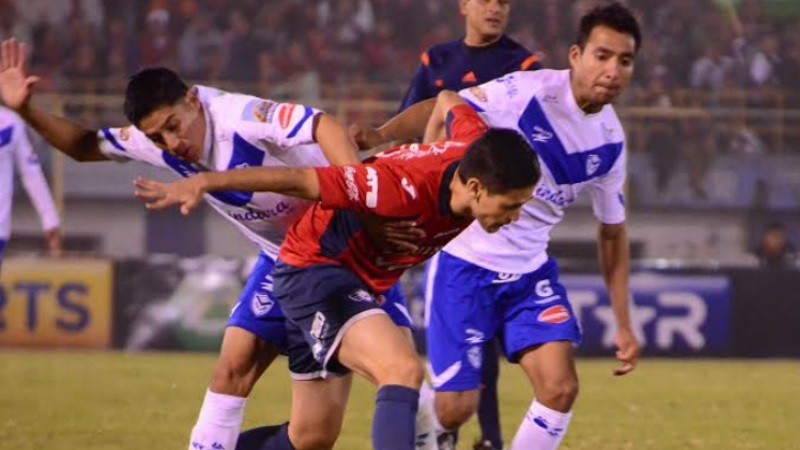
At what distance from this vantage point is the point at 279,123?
6664 mm

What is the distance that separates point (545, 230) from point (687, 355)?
998 cm

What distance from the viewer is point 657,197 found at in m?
20.6

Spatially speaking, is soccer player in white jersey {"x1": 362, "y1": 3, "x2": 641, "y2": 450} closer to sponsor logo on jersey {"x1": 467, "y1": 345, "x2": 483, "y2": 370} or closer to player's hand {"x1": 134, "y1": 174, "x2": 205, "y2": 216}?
sponsor logo on jersey {"x1": 467, "y1": 345, "x2": 483, "y2": 370}

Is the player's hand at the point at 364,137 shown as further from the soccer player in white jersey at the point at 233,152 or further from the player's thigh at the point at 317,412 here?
the player's thigh at the point at 317,412

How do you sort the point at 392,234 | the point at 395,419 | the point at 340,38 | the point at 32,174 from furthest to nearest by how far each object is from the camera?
1. the point at 340,38
2. the point at 32,174
3. the point at 392,234
4. the point at 395,419

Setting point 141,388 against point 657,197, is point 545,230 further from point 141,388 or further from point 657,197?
point 657,197

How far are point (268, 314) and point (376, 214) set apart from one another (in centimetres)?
121

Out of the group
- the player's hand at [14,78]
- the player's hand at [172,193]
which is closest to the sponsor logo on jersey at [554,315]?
the player's hand at [172,193]

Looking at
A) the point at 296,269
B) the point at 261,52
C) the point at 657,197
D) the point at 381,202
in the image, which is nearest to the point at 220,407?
the point at 296,269

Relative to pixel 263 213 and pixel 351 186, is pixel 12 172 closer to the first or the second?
pixel 263 213

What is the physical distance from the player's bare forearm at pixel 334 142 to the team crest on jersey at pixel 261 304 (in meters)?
0.80

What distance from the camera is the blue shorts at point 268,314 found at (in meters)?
7.00

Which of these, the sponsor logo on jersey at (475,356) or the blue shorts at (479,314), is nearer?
the blue shorts at (479,314)

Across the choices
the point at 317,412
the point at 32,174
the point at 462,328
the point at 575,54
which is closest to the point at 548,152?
the point at 575,54
